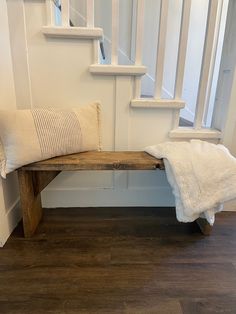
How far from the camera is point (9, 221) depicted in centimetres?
134

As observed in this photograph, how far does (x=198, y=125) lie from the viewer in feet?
4.98

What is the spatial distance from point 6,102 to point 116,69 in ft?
2.15

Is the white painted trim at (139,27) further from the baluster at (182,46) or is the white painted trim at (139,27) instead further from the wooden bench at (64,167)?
the wooden bench at (64,167)

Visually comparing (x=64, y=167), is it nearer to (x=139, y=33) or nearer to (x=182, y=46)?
(x=139, y=33)

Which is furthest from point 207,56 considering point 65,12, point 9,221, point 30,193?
point 9,221

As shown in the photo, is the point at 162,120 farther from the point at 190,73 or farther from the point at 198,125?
the point at 190,73

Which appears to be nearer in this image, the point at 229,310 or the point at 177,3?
the point at 229,310

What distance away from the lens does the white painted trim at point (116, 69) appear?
1321 millimetres

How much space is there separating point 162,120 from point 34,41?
90cm

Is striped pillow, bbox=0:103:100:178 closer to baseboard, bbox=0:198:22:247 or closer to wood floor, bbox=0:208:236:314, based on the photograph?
baseboard, bbox=0:198:22:247

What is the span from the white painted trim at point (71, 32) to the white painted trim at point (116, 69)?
0.53 feet

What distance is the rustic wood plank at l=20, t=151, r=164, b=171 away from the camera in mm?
1165

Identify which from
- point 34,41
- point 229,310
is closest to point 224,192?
point 229,310

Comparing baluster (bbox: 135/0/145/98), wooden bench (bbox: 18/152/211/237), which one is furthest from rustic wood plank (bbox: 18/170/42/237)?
baluster (bbox: 135/0/145/98)
